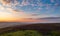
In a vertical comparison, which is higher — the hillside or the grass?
the hillside

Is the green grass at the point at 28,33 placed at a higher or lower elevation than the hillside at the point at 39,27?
lower

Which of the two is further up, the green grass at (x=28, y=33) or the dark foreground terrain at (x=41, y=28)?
the dark foreground terrain at (x=41, y=28)

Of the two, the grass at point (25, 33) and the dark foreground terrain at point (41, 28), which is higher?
the dark foreground terrain at point (41, 28)

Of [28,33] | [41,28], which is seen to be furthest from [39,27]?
[28,33]

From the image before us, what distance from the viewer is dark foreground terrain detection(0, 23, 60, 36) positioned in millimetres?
2318

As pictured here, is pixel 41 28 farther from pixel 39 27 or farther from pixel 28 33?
pixel 28 33

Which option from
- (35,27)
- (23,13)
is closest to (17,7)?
(23,13)

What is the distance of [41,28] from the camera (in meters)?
2.33

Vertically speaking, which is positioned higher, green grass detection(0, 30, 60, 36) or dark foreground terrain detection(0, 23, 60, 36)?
dark foreground terrain detection(0, 23, 60, 36)

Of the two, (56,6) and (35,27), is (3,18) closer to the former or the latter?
(35,27)

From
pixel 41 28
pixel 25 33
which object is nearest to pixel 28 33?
pixel 25 33

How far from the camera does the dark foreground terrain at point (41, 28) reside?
2.32 m

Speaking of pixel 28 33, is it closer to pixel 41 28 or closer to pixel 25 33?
pixel 25 33

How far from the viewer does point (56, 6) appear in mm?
2324
